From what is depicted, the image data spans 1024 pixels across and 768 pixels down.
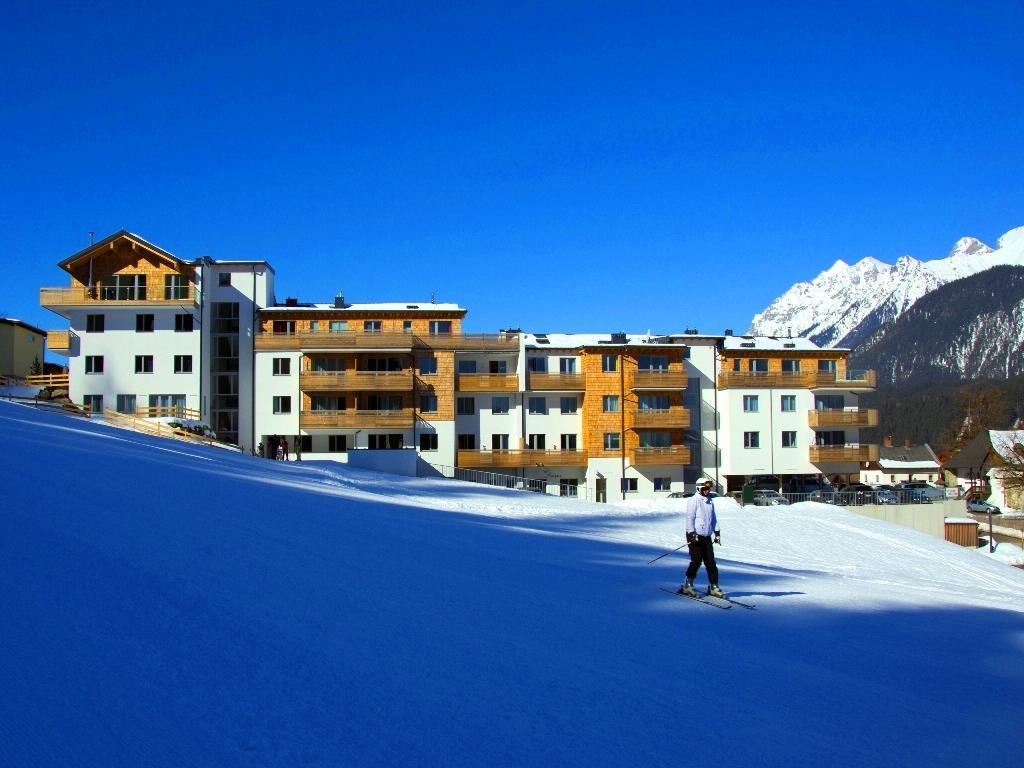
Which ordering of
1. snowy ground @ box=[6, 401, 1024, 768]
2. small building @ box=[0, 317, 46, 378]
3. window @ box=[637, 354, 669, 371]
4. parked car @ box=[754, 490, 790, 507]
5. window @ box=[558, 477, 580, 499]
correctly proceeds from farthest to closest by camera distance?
small building @ box=[0, 317, 46, 378], window @ box=[637, 354, 669, 371], window @ box=[558, 477, 580, 499], parked car @ box=[754, 490, 790, 507], snowy ground @ box=[6, 401, 1024, 768]

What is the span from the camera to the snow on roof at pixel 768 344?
5934cm

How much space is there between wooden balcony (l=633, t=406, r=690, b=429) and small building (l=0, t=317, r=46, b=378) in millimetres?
47368

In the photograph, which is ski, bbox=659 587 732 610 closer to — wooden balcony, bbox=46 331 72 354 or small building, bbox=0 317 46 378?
wooden balcony, bbox=46 331 72 354

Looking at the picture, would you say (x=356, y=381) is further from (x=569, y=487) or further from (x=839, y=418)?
(x=839, y=418)

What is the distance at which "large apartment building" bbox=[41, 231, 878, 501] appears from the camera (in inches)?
2029

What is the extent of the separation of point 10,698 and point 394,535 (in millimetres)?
10192

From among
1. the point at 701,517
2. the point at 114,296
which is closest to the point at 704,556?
the point at 701,517

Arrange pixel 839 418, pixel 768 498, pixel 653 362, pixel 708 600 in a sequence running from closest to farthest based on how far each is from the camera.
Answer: pixel 708 600, pixel 768 498, pixel 653 362, pixel 839 418

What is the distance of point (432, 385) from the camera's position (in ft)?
175

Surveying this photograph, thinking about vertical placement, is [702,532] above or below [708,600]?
above

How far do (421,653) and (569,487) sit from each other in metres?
44.5

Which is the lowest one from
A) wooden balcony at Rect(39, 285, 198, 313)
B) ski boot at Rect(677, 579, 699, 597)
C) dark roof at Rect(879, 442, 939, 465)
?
dark roof at Rect(879, 442, 939, 465)

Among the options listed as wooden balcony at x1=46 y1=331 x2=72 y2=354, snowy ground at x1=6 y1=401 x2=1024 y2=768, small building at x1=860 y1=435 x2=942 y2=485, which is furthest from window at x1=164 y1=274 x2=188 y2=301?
small building at x1=860 y1=435 x2=942 y2=485

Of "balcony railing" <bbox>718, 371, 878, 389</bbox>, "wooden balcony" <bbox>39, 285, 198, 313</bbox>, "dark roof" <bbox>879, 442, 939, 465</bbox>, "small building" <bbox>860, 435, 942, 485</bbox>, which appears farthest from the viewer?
"dark roof" <bbox>879, 442, 939, 465</bbox>
